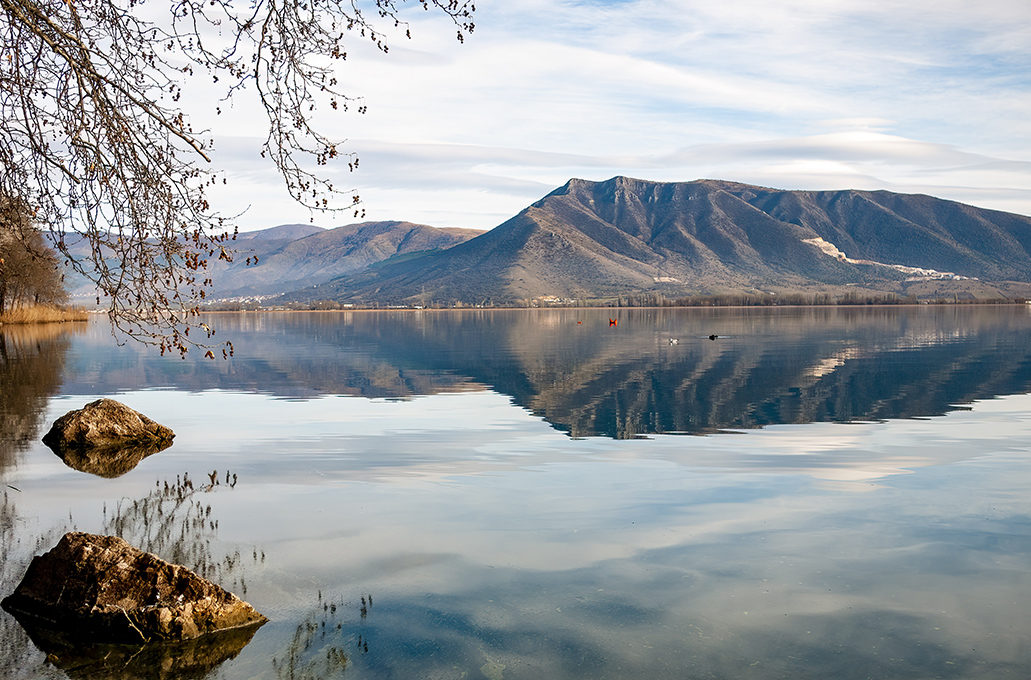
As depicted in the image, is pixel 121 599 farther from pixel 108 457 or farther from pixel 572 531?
pixel 108 457

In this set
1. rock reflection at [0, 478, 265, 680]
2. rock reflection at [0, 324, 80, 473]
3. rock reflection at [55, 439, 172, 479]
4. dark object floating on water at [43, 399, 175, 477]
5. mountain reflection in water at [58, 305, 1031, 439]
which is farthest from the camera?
mountain reflection in water at [58, 305, 1031, 439]

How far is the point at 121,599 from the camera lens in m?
9.96

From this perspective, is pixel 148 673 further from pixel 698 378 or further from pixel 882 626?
pixel 698 378

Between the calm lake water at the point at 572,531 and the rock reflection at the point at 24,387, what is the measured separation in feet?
0.74

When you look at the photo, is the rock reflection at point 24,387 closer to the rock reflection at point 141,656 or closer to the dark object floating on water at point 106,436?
the dark object floating on water at point 106,436

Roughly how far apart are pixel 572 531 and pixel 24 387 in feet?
101

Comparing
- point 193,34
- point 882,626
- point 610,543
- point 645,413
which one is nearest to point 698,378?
point 645,413

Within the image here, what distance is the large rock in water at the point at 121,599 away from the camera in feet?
32.4

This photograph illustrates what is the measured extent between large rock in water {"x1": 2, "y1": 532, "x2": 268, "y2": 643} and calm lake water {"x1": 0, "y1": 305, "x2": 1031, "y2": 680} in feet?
1.06

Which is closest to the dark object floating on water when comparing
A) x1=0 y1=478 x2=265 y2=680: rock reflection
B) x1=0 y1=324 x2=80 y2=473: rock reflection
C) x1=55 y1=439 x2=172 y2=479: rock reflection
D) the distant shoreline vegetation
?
x1=55 y1=439 x2=172 y2=479: rock reflection

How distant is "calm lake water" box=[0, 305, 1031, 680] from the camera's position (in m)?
→ 9.55

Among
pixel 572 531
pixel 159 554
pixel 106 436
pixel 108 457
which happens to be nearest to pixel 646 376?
pixel 106 436

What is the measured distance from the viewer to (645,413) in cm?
2986

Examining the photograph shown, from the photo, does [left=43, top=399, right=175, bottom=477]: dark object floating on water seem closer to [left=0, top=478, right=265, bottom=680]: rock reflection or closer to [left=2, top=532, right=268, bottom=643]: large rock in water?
[left=0, top=478, right=265, bottom=680]: rock reflection
